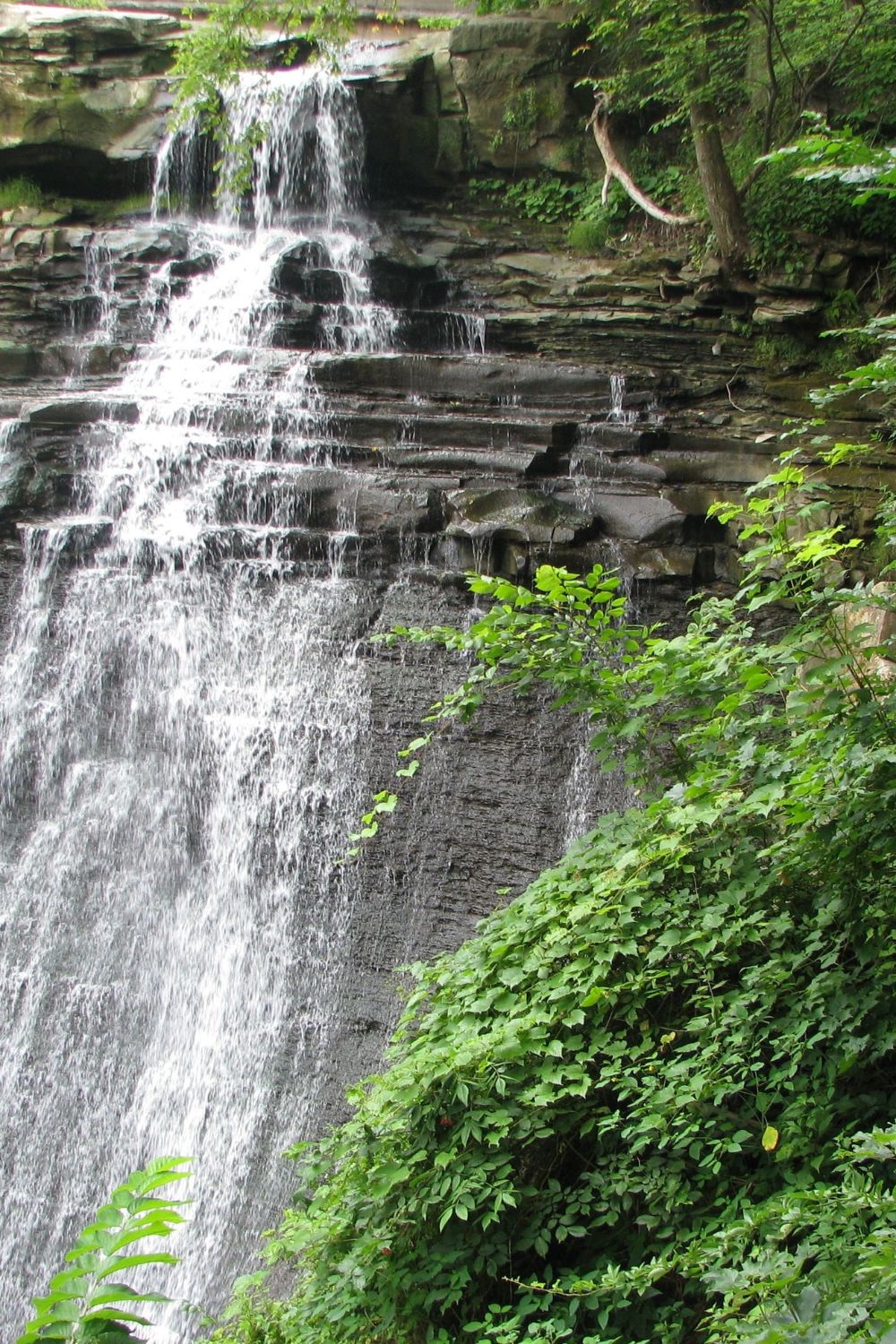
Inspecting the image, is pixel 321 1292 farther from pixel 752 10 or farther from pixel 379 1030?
pixel 752 10

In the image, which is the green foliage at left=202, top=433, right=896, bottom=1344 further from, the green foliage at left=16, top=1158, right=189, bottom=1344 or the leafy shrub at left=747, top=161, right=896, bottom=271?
the leafy shrub at left=747, top=161, right=896, bottom=271

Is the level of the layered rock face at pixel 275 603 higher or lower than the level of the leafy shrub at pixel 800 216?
lower

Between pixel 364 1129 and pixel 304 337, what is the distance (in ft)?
30.1

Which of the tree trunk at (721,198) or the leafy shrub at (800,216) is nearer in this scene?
the leafy shrub at (800,216)

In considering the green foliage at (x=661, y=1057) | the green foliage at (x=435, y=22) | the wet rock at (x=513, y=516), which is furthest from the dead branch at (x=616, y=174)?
the green foliage at (x=661, y=1057)

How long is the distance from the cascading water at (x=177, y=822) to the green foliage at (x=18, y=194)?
5502 mm

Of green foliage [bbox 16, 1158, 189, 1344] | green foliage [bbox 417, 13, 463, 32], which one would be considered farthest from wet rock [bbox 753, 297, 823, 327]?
green foliage [bbox 16, 1158, 189, 1344]

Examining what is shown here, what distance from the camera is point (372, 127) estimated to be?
14.0 m

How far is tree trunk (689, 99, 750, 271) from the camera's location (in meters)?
10.9

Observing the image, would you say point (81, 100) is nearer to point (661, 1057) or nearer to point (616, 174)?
point (616, 174)

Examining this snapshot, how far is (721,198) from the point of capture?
11000 millimetres

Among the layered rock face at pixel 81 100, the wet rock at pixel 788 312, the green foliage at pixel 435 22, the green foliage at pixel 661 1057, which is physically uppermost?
the green foliage at pixel 435 22

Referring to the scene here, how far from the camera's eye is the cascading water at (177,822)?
6.87 meters

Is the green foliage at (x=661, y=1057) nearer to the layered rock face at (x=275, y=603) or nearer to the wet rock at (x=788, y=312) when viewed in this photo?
the layered rock face at (x=275, y=603)
